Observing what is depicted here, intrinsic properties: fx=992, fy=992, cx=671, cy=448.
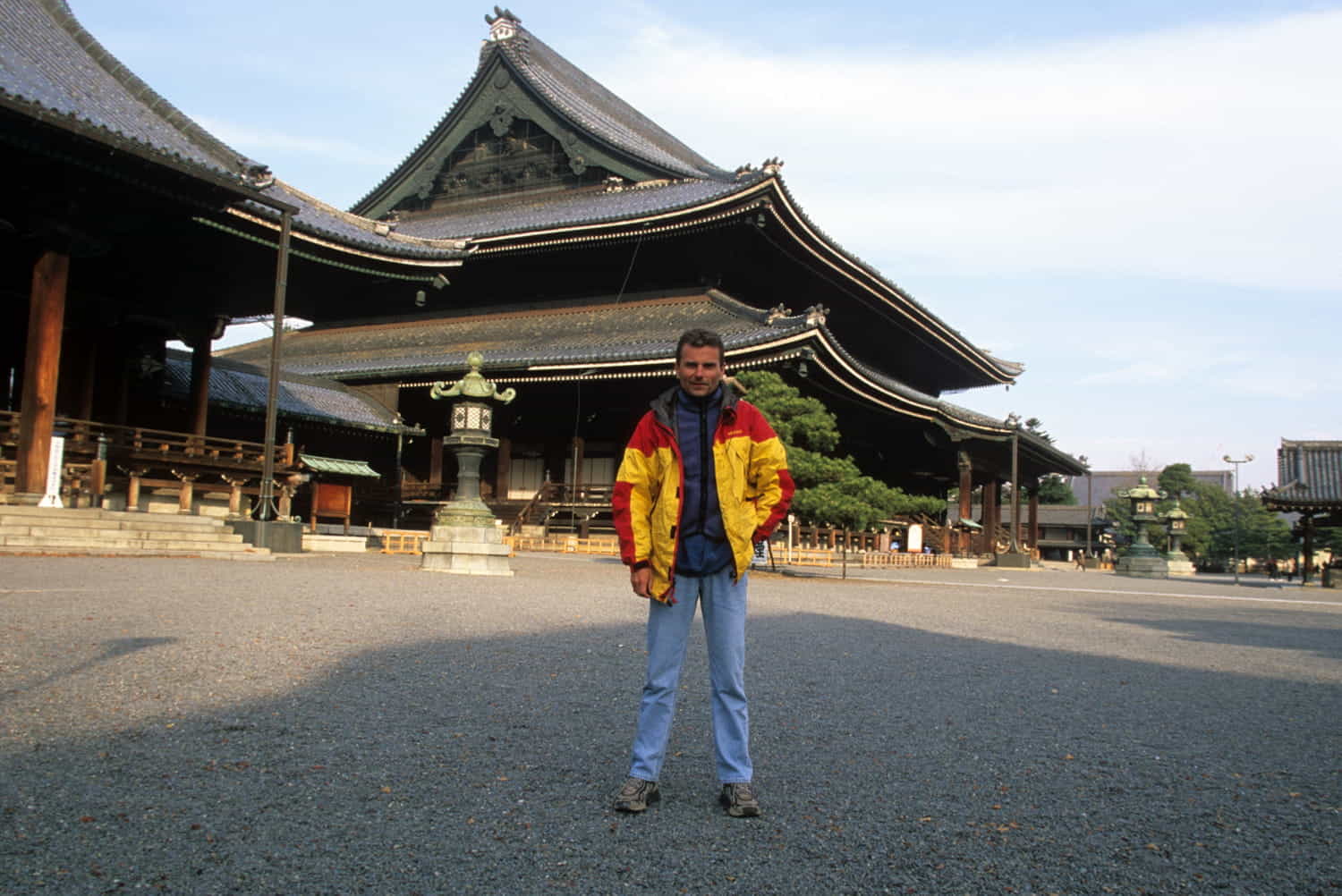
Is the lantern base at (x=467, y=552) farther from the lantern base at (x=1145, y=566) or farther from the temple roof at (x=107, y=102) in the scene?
the lantern base at (x=1145, y=566)

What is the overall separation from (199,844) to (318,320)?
95.7 ft

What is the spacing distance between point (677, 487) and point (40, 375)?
1266 centimetres

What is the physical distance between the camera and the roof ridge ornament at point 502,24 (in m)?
28.5

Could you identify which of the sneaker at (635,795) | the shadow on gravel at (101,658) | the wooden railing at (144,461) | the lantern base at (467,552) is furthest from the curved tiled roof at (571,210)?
the sneaker at (635,795)

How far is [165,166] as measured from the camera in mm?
12742

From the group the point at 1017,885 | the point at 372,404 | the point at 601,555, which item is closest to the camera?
the point at 1017,885

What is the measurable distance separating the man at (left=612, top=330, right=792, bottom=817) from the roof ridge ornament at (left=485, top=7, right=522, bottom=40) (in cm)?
2776

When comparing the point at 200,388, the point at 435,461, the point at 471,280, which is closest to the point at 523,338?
the point at 471,280

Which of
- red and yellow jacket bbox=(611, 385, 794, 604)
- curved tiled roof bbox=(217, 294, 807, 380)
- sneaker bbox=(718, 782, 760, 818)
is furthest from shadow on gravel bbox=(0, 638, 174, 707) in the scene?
curved tiled roof bbox=(217, 294, 807, 380)

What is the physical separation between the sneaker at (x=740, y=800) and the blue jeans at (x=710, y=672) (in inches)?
1.3

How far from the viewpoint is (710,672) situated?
138 inches

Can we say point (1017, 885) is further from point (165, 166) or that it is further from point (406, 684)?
point (165, 166)

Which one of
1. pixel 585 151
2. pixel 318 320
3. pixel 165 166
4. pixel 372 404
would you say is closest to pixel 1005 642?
pixel 165 166

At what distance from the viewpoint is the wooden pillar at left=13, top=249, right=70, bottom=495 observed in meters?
12.9
